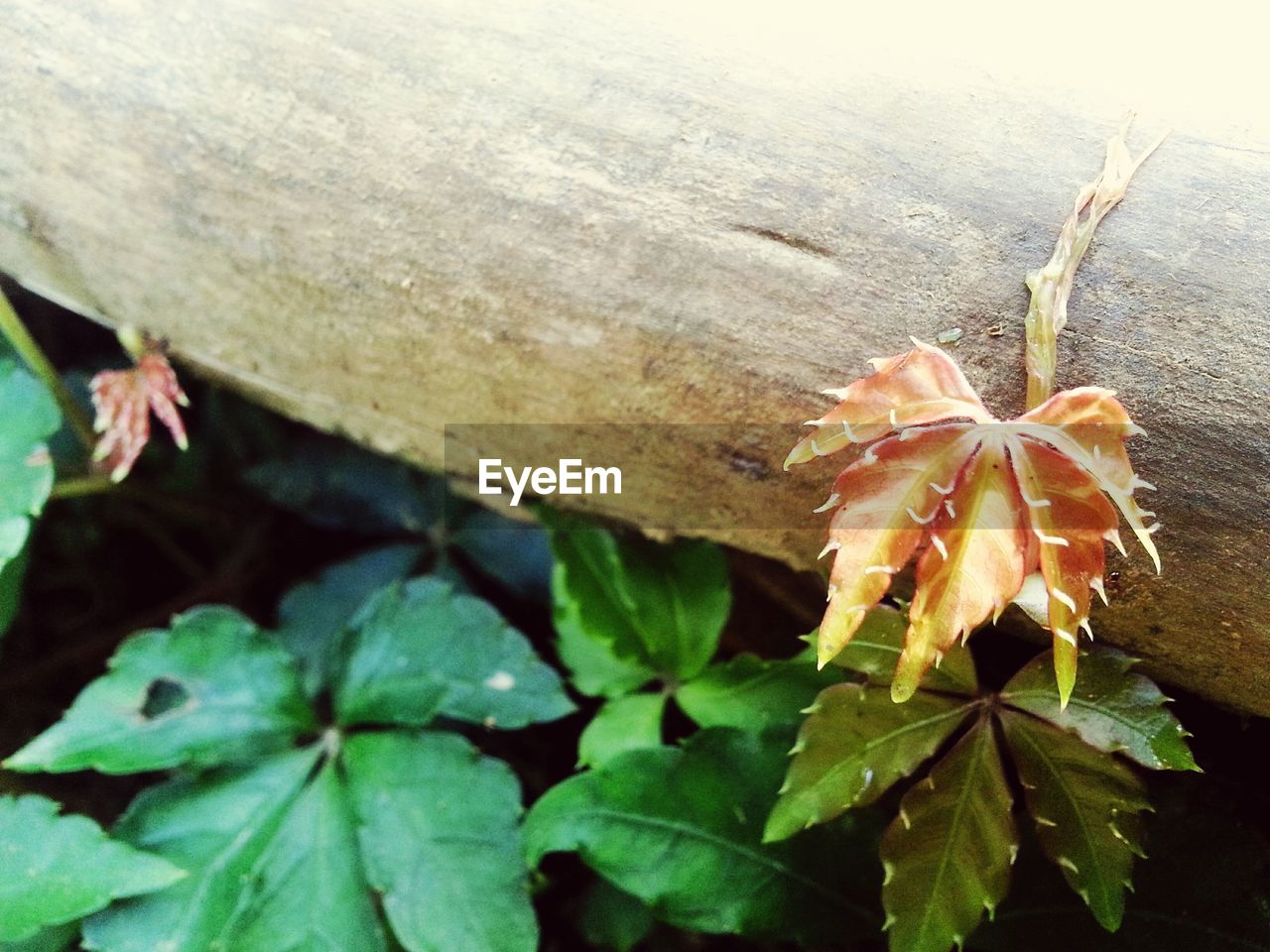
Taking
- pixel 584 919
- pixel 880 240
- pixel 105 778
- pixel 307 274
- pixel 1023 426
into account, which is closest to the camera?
pixel 1023 426

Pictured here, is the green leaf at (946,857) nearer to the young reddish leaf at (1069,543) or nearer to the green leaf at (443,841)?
the young reddish leaf at (1069,543)

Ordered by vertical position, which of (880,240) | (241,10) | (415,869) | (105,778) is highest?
(241,10)

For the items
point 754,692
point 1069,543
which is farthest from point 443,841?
point 1069,543

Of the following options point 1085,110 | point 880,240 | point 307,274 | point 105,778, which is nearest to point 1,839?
point 105,778

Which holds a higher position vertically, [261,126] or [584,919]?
[261,126]

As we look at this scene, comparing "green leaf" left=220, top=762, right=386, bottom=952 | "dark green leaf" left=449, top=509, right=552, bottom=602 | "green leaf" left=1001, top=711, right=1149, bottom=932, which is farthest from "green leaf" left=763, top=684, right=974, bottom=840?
"dark green leaf" left=449, top=509, right=552, bottom=602

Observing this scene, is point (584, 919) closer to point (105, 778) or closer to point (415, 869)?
point (415, 869)

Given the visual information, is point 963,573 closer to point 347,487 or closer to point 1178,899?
point 1178,899
